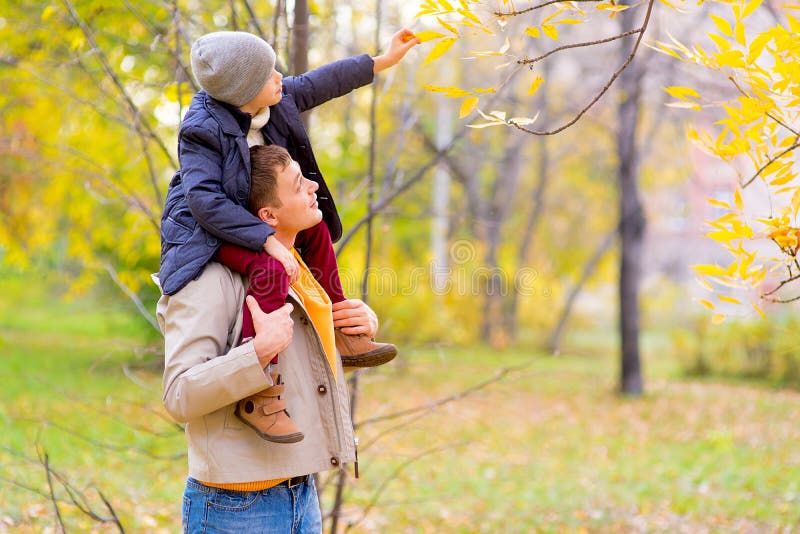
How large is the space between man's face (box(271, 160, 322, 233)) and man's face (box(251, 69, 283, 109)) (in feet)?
0.50

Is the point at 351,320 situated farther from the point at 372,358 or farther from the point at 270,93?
the point at 270,93

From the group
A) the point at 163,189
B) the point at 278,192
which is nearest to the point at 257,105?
the point at 278,192

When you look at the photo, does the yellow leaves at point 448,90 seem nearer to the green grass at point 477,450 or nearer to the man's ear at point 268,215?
the man's ear at point 268,215

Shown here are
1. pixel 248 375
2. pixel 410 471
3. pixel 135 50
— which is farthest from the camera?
pixel 410 471

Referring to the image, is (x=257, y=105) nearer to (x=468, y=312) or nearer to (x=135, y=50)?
(x=135, y=50)

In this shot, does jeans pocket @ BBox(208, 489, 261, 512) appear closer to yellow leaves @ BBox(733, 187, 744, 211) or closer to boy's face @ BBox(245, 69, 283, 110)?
boy's face @ BBox(245, 69, 283, 110)

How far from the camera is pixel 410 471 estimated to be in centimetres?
654

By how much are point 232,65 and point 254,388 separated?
681 mm

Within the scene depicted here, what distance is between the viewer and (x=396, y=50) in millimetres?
2037

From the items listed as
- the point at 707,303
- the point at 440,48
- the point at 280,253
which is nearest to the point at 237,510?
the point at 280,253

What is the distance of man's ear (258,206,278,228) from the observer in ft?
5.73

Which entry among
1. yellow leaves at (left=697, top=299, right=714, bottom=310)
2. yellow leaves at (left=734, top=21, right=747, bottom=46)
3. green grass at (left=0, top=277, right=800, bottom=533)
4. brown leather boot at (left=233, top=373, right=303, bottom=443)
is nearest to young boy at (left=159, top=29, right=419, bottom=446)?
brown leather boot at (left=233, top=373, right=303, bottom=443)

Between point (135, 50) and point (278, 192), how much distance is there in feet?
9.75

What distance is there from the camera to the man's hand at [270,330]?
159 centimetres
